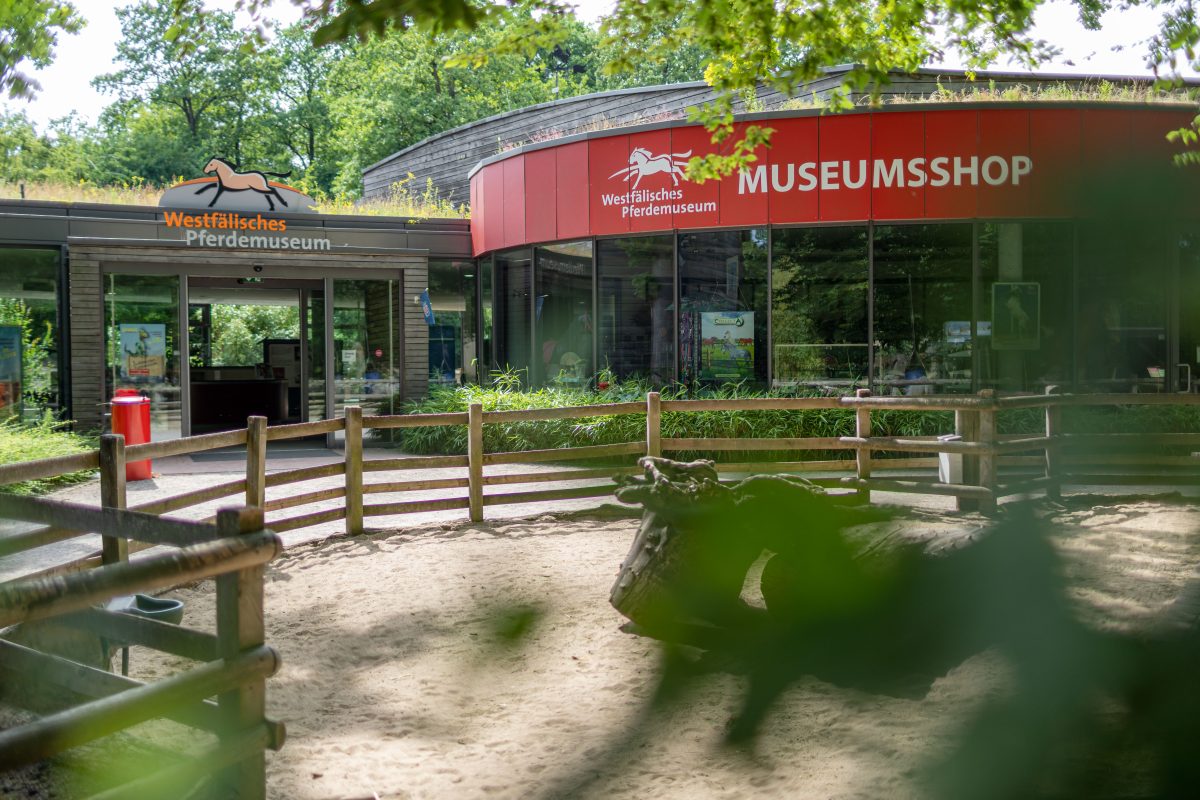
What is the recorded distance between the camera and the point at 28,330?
15281 millimetres

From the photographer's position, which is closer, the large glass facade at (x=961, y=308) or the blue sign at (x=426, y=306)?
the large glass facade at (x=961, y=308)

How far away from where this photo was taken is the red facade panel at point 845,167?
1359 cm

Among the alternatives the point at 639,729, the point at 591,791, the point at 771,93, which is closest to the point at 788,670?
the point at 639,729

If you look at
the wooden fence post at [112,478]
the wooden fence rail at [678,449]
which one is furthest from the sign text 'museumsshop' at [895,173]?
the wooden fence post at [112,478]

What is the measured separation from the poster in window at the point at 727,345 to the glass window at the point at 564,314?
1898 millimetres

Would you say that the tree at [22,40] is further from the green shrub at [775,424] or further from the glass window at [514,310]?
Result: the glass window at [514,310]

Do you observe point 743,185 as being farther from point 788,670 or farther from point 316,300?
point 788,670

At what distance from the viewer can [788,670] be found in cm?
515

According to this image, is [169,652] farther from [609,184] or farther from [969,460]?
[609,184]

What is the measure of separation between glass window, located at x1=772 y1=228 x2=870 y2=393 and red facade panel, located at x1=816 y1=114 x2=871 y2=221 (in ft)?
1.01

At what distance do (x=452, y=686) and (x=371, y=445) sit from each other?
1129cm

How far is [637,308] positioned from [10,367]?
9.21m

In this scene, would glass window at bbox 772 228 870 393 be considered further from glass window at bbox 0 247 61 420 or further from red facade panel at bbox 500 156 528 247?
glass window at bbox 0 247 61 420

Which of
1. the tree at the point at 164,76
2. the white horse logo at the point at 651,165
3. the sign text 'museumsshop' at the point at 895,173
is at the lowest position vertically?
the sign text 'museumsshop' at the point at 895,173
